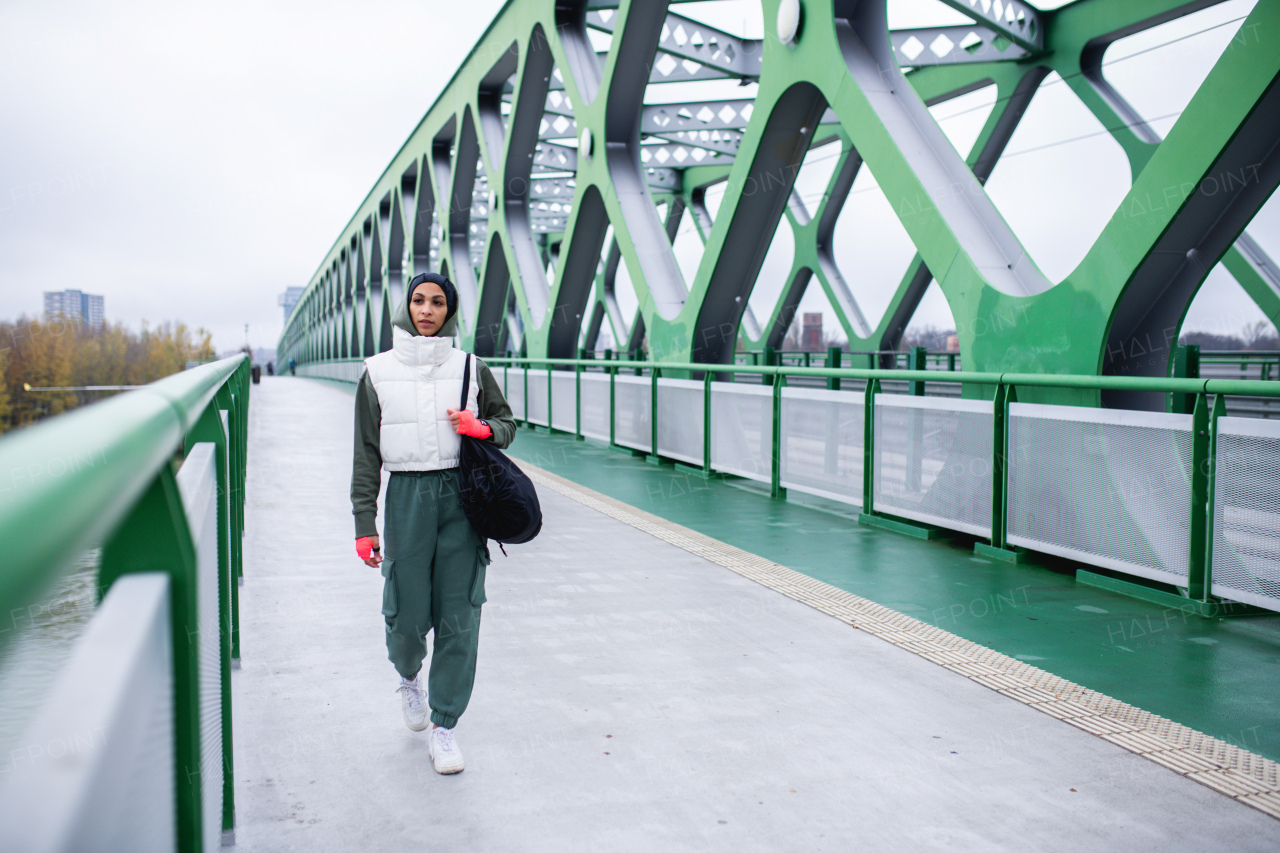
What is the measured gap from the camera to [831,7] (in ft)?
30.1

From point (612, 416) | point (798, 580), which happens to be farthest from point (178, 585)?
point (612, 416)

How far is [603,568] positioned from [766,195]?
6774 millimetres

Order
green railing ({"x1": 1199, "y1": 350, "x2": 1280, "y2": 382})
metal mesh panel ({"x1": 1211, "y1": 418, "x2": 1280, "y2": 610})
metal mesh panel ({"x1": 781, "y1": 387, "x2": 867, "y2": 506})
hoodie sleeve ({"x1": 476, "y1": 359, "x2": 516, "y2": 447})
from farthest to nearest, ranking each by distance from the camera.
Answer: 1. green railing ({"x1": 1199, "y1": 350, "x2": 1280, "y2": 382})
2. metal mesh panel ({"x1": 781, "y1": 387, "x2": 867, "y2": 506})
3. metal mesh panel ({"x1": 1211, "y1": 418, "x2": 1280, "y2": 610})
4. hoodie sleeve ({"x1": 476, "y1": 359, "x2": 516, "y2": 447})

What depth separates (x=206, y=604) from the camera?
1.74m

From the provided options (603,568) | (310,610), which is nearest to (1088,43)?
(603,568)

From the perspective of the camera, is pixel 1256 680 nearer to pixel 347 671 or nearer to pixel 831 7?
pixel 347 671

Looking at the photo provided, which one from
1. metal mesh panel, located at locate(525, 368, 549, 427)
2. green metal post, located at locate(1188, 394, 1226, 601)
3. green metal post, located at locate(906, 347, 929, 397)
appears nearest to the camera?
green metal post, located at locate(1188, 394, 1226, 601)

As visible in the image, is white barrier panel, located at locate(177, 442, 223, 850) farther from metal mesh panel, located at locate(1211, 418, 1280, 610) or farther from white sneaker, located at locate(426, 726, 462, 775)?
metal mesh panel, located at locate(1211, 418, 1280, 610)

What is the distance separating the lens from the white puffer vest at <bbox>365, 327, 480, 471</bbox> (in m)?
3.18

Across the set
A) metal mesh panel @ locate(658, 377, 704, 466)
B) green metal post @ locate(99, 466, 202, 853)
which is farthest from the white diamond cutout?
green metal post @ locate(99, 466, 202, 853)

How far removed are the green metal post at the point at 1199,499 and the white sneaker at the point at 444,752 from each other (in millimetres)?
3892

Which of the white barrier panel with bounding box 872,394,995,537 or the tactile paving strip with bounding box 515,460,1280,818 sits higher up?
the white barrier panel with bounding box 872,394,995,537

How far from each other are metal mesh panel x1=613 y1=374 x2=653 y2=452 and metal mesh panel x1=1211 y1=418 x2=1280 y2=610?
726cm

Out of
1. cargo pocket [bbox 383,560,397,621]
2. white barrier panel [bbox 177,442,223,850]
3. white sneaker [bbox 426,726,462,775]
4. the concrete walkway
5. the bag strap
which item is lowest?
the concrete walkway
